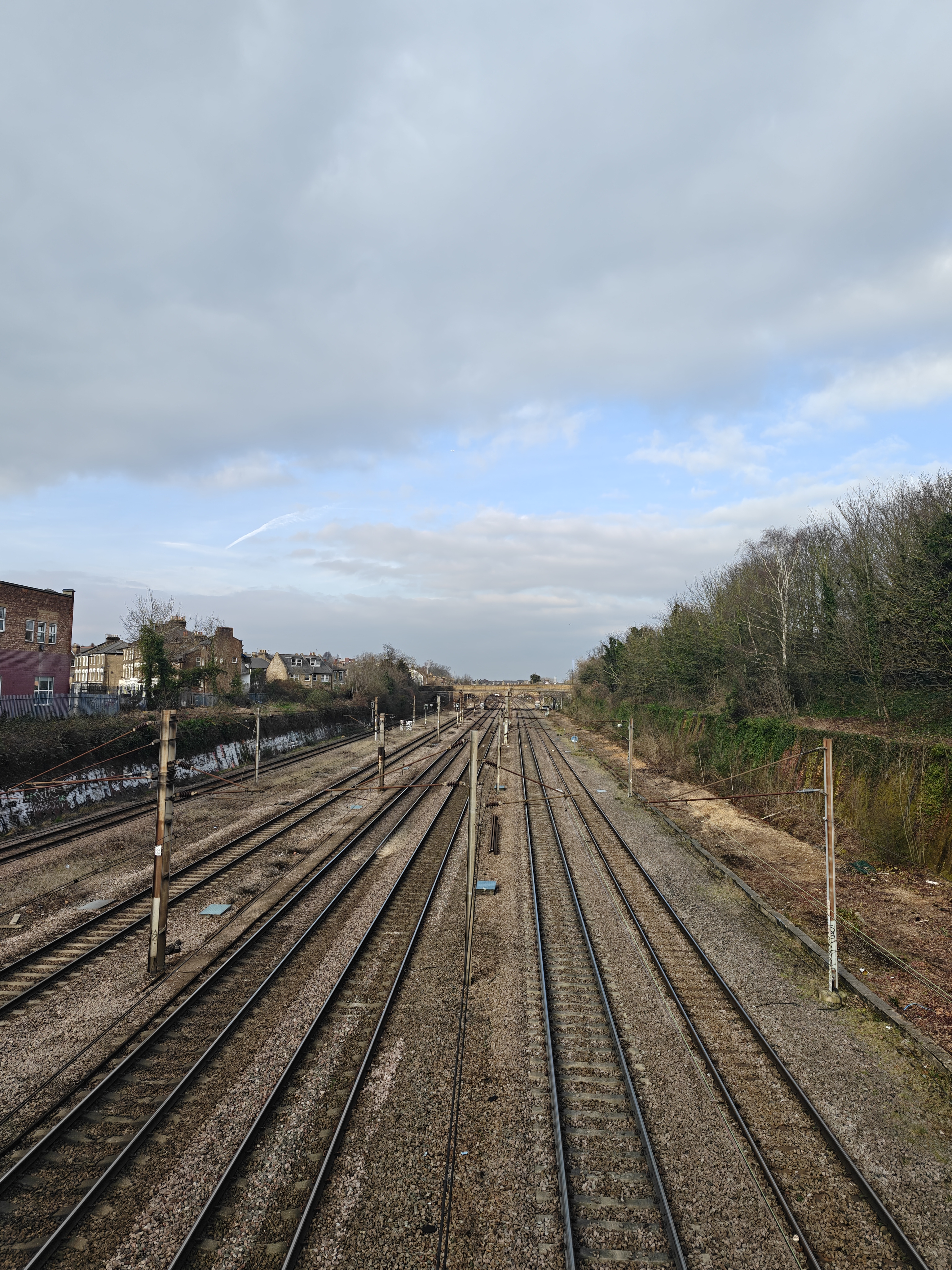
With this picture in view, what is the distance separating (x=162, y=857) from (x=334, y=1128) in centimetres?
579

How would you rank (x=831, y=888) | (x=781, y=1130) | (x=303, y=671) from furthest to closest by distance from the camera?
(x=303, y=671) < (x=831, y=888) < (x=781, y=1130)

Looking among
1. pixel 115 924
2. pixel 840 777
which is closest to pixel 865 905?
pixel 840 777

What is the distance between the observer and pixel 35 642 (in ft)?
113

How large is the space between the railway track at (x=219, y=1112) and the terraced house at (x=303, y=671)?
63.4 m

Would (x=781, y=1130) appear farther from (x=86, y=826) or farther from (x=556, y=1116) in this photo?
(x=86, y=826)

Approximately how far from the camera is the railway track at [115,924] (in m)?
10.5

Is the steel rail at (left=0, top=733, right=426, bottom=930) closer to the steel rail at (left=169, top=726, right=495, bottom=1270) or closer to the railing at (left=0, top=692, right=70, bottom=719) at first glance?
the steel rail at (left=169, top=726, right=495, bottom=1270)

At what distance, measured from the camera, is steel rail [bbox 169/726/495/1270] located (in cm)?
553

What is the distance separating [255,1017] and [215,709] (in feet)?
127

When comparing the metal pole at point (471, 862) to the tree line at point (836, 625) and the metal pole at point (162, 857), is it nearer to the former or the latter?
the metal pole at point (162, 857)

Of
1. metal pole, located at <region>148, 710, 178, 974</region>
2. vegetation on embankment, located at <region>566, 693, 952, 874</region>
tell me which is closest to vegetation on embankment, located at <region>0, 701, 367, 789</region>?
metal pole, located at <region>148, 710, 178, 974</region>

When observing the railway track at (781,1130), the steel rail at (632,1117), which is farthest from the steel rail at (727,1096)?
the steel rail at (632,1117)

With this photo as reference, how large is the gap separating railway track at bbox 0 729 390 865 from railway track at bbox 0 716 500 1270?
541cm

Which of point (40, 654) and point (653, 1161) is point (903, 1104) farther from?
point (40, 654)
